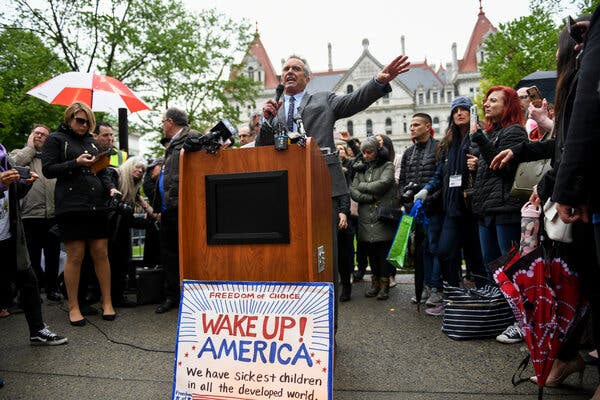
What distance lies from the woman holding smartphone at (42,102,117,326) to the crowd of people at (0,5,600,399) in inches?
0.4

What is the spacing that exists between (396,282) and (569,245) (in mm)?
4210

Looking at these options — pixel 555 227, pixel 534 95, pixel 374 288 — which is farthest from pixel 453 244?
pixel 555 227

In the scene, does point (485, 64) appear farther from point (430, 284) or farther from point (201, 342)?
point (201, 342)

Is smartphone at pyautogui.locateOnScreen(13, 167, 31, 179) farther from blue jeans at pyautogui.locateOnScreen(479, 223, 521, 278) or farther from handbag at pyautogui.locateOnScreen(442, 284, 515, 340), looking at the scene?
blue jeans at pyautogui.locateOnScreen(479, 223, 521, 278)

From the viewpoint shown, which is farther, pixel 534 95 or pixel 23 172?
pixel 534 95

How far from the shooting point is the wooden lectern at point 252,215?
2.35 m

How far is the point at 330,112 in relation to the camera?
3.45 metres

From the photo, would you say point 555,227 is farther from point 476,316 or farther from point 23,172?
point 23,172

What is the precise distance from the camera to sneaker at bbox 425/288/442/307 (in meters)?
4.92

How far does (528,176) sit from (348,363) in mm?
1939

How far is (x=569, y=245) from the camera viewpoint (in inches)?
97.7

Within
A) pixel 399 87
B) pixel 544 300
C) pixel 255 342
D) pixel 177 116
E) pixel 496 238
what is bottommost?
pixel 255 342

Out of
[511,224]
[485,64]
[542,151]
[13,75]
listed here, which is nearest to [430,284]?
[511,224]

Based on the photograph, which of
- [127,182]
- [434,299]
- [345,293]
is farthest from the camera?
[127,182]
